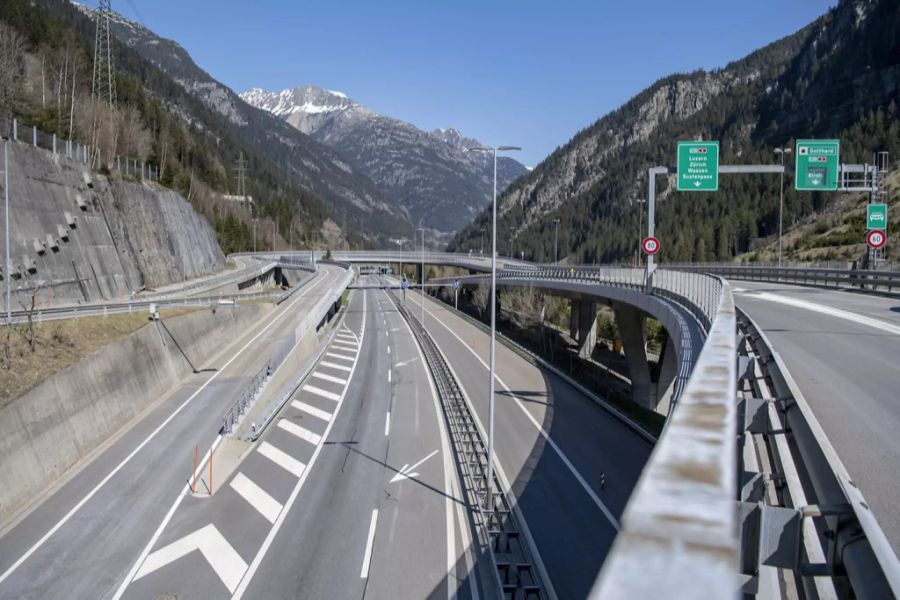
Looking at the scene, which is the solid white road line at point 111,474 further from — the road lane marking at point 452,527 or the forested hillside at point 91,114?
the forested hillside at point 91,114

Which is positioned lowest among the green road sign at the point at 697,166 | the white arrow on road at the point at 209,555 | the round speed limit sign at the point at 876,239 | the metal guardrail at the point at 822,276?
the white arrow on road at the point at 209,555

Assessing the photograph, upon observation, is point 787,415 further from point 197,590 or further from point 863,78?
point 863,78

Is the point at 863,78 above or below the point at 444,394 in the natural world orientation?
above

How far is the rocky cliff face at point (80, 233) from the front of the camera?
120 ft

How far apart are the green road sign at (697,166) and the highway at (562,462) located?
11.1 metres

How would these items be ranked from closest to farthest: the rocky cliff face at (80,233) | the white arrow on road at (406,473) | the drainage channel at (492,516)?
1. the drainage channel at (492,516)
2. the white arrow on road at (406,473)
3. the rocky cliff face at (80,233)

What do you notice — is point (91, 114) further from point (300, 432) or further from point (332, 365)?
point (300, 432)

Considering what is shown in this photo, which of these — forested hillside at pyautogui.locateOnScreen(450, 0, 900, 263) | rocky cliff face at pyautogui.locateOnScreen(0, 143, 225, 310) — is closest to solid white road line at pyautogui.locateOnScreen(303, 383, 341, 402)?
rocky cliff face at pyautogui.locateOnScreen(0, 143, 225, 310)

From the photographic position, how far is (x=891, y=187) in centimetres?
8794

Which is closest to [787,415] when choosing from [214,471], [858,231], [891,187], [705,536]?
[705,536]

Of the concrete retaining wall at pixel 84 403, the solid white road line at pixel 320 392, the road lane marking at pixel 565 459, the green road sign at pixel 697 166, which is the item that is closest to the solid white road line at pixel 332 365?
Result: the solid white road line at pixel 320 392

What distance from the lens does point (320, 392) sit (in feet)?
123

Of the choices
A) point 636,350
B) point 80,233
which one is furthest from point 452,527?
point 80,233

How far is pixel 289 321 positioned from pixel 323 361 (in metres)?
8.39
